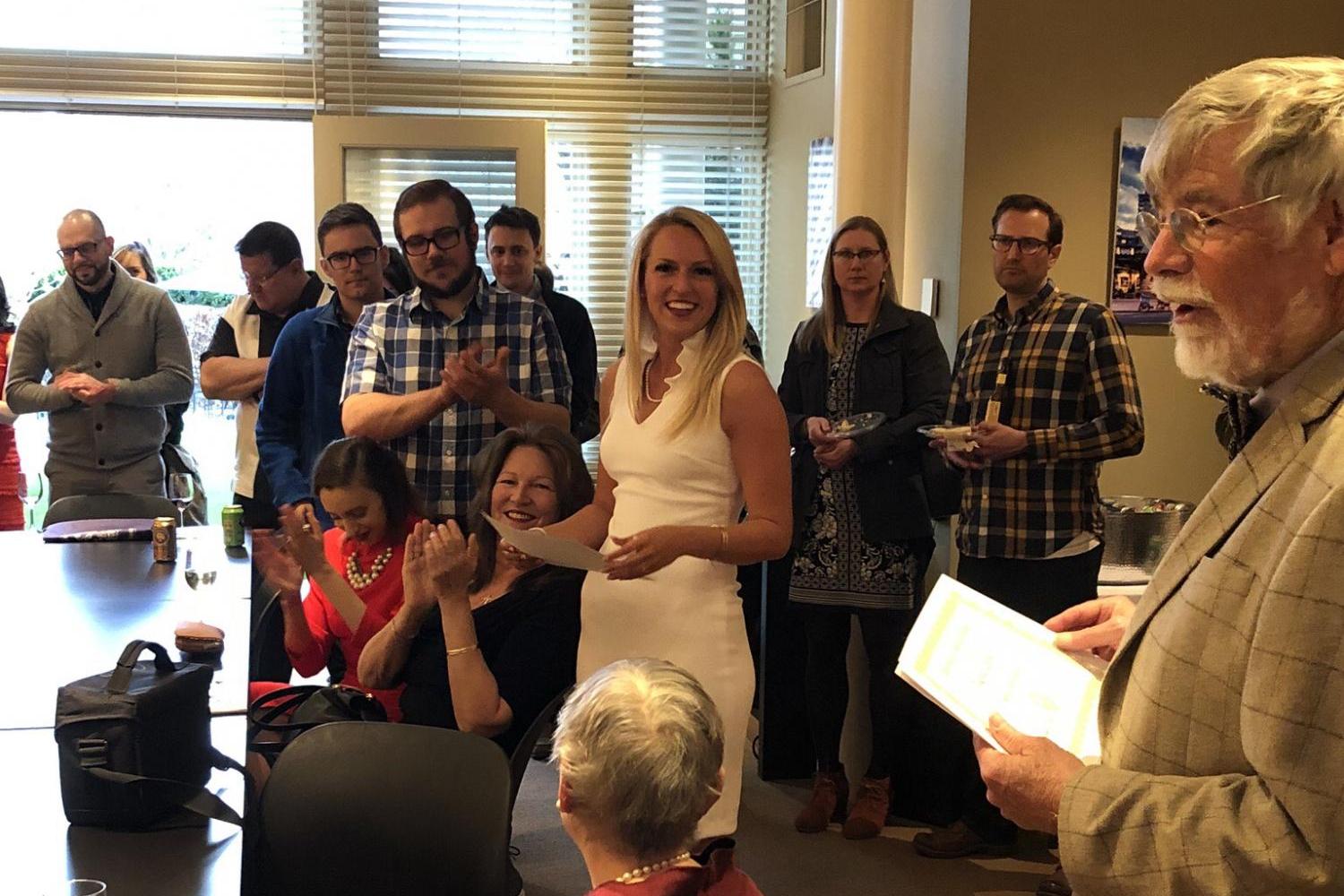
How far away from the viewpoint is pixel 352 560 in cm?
282

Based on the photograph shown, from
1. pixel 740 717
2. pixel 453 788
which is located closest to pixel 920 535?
pixel 740 717

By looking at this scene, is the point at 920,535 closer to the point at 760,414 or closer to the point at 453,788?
the point at 760,414

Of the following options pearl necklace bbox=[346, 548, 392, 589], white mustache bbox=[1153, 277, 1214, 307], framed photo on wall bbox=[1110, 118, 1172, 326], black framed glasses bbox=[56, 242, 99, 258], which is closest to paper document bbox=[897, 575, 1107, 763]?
white mustache bbox=[1153, 277, 1214, 307]

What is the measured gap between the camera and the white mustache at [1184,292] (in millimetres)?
1070

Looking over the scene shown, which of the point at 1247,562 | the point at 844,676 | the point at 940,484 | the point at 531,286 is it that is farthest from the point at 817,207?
the point at 1247,562

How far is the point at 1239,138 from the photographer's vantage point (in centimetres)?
102

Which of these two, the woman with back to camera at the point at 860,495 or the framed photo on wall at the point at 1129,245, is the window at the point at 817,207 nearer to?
the framed photo on wall at the point at 1129,245

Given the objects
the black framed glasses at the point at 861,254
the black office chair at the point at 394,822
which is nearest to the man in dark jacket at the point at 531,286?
the black framed glasses at the point at 861,254

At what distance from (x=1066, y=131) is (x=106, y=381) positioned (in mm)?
3393

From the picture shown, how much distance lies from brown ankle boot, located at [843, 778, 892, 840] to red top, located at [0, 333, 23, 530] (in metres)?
3.43

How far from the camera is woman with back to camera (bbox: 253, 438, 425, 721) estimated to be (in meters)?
2.69

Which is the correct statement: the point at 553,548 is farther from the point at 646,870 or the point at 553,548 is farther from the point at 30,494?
Answer: the point at 30,494

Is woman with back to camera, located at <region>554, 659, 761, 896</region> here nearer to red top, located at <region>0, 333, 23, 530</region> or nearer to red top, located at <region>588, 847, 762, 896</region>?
red top, located at <region>588, 847, 762, 896</region>

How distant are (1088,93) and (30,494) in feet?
14.1
